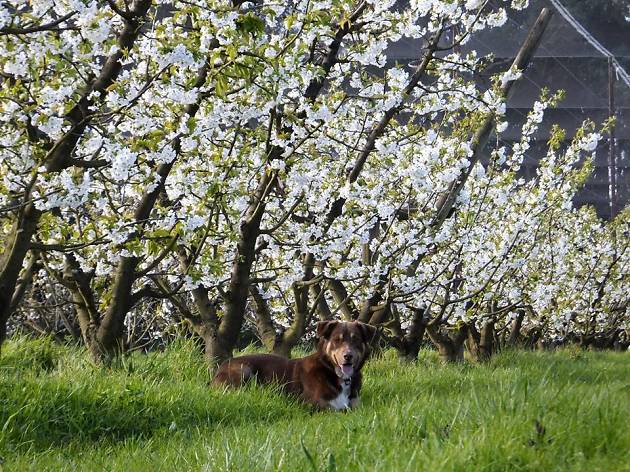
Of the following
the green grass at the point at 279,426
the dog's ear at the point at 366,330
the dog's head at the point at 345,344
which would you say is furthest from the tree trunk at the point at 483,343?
the dog's head at the point at 345,344

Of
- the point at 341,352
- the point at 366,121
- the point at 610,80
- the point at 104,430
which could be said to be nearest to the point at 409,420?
the point at 104,430

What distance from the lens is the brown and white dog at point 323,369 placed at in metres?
7.73

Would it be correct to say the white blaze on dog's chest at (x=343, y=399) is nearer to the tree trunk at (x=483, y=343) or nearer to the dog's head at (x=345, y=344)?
the dog's head at (x=345, y=344)

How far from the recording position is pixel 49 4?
5.31 meters

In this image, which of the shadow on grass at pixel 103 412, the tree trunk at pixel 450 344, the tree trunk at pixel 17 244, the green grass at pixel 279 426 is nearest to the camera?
the green grass at pixel 279 426

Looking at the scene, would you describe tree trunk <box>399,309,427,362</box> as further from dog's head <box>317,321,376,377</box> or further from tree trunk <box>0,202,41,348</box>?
tree trunk <box>0,202,41,348</box>

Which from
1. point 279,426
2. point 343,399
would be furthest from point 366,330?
point 279,426

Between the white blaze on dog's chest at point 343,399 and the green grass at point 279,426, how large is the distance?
0.24 meters

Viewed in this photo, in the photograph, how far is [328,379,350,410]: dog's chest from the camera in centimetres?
763

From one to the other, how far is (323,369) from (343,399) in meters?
0.38

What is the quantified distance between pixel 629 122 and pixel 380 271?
1242 cm

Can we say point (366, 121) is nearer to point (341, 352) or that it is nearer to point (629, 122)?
point (341, 352)

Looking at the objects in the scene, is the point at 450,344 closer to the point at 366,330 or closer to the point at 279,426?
the point at 366,330

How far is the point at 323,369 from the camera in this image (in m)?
7.94
